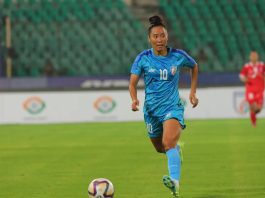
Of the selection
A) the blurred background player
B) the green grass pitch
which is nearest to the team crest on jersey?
the green grass pitch

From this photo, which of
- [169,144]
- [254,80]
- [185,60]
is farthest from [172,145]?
[254,80]

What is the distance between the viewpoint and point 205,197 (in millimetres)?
7977

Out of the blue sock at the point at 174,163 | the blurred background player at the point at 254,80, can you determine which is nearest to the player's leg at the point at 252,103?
the blurred background player at the point at 254,80

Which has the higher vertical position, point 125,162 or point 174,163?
point 174,163

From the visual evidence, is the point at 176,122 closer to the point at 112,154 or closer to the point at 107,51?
the point at 112,154

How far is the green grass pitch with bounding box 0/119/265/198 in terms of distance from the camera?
28.2 ft

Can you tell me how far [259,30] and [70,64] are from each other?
21.6 ft

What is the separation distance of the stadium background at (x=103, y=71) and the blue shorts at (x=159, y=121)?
3.79 m

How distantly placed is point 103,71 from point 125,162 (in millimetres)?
12999

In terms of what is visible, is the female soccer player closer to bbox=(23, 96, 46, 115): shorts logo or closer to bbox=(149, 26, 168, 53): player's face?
bbox=(149, 26, 168, 53): player's face

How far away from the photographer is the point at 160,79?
27.2 ft

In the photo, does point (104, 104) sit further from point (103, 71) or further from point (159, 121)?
point (159, 121)

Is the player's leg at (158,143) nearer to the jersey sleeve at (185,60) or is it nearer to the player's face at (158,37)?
the jersey sleeve at (185,60)

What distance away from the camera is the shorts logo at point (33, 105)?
859 inches
